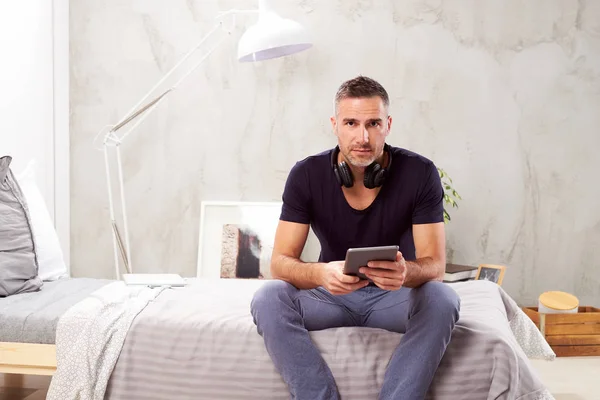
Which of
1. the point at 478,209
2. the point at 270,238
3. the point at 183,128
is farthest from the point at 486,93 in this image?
the point at 183,128

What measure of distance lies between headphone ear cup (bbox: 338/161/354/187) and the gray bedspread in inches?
17.4

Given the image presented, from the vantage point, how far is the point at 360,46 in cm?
375

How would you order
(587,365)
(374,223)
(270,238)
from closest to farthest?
1. (374,223)
2. (587,365)
3. (270,238)

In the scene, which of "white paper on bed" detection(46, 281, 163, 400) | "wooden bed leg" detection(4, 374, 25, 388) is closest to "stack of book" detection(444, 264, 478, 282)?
"white paper on bed" detection(46, 281, 163, 400)

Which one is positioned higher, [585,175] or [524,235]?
[585,175]

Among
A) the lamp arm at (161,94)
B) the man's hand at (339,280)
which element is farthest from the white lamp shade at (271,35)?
the man's hand at (339,280)

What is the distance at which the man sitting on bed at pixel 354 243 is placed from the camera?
1.99 m

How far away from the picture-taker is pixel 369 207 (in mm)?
2229

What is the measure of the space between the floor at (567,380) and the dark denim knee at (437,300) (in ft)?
3.42

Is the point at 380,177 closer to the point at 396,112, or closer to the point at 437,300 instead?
the point at 437,300

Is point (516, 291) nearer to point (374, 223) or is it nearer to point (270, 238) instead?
point (270, 238)

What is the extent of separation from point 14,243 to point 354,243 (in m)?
1.28

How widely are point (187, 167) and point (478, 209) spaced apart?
1552 millimetres

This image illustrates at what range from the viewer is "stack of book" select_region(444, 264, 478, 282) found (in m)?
3.42
